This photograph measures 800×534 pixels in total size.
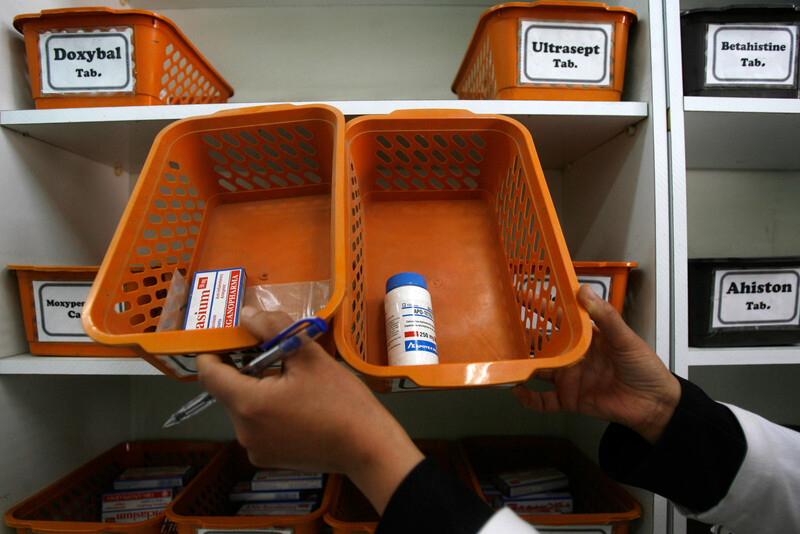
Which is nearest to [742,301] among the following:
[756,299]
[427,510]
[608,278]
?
[756,299]

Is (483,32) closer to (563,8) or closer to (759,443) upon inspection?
(563,8)

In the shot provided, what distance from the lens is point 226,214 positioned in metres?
0.79

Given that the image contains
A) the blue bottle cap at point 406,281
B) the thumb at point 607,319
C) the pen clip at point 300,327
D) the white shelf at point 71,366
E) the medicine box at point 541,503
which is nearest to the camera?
the pen clip at point 300,327

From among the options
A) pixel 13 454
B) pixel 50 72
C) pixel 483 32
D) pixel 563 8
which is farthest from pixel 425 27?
pixel 13 454

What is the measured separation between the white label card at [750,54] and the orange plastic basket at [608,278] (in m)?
0.41

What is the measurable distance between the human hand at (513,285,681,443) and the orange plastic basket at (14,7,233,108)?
35.6 inches

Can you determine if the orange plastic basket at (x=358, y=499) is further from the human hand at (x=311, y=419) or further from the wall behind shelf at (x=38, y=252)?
the wall behind shelf at (x=38, y=252)

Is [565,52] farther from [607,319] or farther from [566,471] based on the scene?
[566,471]

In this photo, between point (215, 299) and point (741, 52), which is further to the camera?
point (741, 52)

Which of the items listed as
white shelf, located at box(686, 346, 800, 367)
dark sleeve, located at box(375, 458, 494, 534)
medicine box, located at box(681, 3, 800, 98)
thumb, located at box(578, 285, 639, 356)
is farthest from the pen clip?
medicine box, located at box(681, 3, 800, 98)

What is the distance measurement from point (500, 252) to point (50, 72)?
0.94 meters

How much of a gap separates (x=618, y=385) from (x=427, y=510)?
17.3 inches

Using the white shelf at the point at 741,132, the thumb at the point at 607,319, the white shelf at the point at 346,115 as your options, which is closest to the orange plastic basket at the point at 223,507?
the thumb at the point at 607,319

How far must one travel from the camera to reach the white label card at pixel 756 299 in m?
0.73
